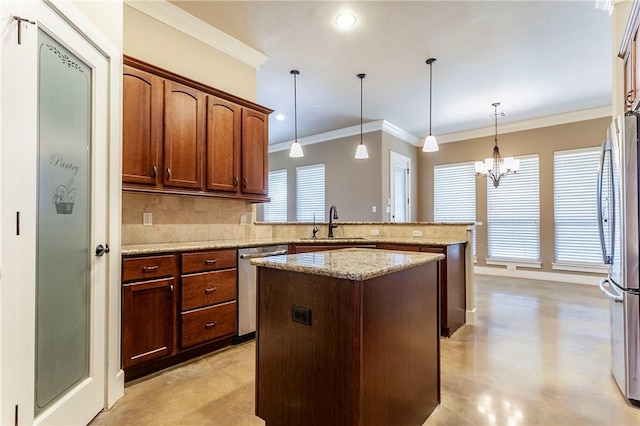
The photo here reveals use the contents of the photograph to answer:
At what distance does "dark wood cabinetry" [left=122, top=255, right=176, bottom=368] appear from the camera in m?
2.13

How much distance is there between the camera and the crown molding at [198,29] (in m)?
2.79

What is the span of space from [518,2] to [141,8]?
322 cm

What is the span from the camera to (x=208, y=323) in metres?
2.58

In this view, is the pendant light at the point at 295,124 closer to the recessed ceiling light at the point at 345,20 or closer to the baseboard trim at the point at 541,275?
the recessed ceiling light at the point at 345,20

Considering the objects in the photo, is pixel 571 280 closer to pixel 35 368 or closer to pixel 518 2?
pixel 518 2

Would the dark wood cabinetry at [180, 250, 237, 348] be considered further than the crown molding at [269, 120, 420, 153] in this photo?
No

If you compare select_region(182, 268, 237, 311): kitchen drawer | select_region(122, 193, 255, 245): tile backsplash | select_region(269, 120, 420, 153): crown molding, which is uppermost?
select_region(269, 120, 420, 153): crown molding

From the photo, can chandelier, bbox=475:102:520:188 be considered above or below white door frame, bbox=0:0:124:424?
above

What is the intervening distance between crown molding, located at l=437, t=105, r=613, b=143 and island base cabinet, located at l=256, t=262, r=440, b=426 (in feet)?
18.5

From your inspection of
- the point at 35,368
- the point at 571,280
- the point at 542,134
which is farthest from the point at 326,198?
the point at 35,368

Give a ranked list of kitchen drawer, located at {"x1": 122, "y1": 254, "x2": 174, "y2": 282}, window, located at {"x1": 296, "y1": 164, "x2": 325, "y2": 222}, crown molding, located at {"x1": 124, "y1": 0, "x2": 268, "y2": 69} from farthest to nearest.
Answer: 1. window, located at {"x1": 296, "y1": 164, "x2": 325, "y2": 222}
2. crown molding, located at {"x1": 124, "y1": 0, "x2": 268, "y2": 69}
3. kitchen drawer, located at {"x1": 122, "y1": 254, "x2": 174, "y2": 282}

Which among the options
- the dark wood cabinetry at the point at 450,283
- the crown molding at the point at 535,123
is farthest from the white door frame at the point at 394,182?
the dark wood cabinetry at the point at 450,283

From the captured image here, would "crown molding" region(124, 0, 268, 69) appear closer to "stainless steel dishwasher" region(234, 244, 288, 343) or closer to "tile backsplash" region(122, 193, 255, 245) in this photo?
"tile backsplash" region(122, 193, 255, 245)

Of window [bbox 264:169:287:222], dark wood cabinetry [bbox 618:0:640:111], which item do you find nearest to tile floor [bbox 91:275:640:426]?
dark wood cabinetry [bbox 618:0:640:111]
